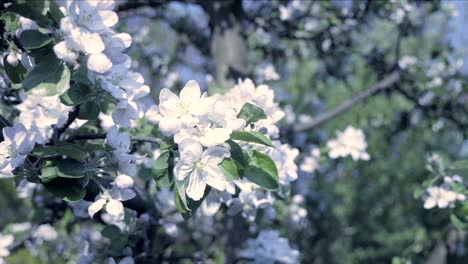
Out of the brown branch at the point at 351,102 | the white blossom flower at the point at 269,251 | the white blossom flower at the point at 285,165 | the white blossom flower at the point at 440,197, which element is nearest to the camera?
the white blossom flower at the point at 285,165

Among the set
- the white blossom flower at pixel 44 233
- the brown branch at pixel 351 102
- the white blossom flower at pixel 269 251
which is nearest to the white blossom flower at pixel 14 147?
the white blossom flower at pixel 269 251

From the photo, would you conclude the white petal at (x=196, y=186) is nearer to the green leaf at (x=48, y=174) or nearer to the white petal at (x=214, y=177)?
the white petal at (x=214, y=177)

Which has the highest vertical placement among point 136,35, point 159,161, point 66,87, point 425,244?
point 66,87

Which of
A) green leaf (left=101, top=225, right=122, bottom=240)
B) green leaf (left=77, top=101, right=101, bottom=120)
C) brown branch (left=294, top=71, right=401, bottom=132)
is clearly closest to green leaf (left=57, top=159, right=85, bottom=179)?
green leaf (left=77, top=101, right=101, bottom=120)

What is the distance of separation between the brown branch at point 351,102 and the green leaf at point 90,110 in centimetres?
210

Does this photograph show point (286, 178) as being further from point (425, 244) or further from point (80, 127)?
point (425, 244)

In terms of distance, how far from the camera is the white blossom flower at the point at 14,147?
137 centimetres

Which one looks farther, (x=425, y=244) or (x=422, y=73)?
(x=422, y=73)

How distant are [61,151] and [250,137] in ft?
1.61

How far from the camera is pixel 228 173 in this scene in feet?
4.57

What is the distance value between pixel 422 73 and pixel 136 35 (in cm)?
212

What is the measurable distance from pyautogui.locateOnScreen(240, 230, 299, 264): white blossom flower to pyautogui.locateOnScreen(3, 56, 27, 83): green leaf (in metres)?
1.44

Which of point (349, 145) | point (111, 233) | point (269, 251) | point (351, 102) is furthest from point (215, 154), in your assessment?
point (351, 102)

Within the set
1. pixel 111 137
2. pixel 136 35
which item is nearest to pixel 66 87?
pixel 111 137
